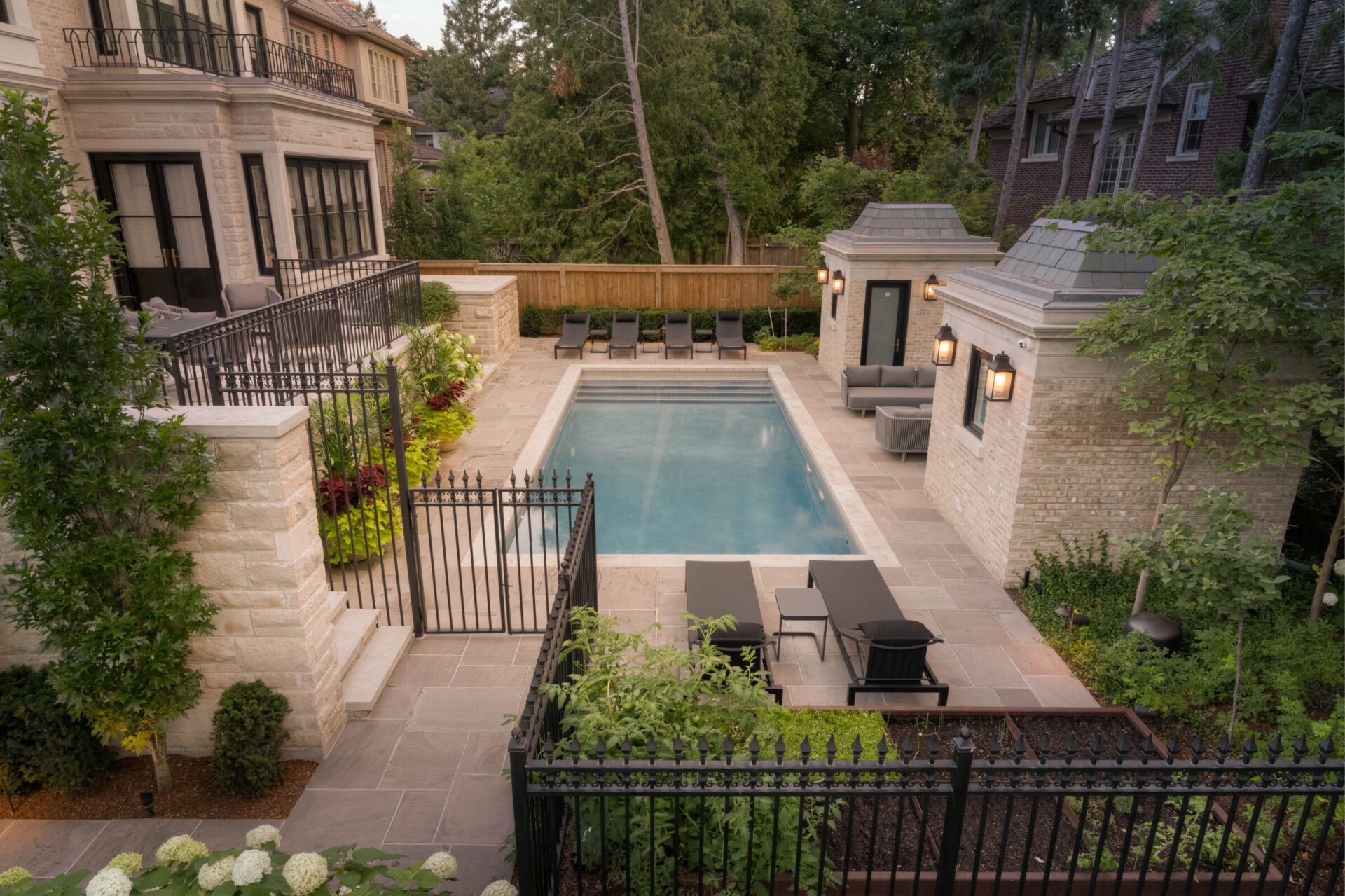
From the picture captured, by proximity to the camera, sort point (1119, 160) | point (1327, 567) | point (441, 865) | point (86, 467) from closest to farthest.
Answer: point (441, 865)
point (86, 467)
point (1327, 567)
point (1119, 160)

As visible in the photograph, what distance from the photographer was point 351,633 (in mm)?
6359

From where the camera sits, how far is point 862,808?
16.3ft

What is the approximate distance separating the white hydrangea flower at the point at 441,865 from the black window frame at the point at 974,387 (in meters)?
7.44

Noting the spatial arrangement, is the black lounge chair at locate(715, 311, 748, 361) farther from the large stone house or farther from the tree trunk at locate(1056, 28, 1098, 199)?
the large stone house

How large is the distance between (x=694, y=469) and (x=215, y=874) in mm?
10365

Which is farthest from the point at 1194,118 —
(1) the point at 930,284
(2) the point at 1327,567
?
(2) the point at 1327,567

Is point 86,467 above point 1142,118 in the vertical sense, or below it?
below

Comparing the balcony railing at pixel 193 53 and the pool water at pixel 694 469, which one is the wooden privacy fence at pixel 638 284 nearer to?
the pool water at pixel 694 469

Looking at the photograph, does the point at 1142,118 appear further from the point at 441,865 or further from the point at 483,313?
the point at 441,865

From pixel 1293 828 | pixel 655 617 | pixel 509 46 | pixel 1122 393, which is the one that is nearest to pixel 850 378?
pixel 1122 393

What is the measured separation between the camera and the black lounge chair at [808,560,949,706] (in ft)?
20.5

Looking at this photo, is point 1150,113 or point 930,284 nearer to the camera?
point 930,284

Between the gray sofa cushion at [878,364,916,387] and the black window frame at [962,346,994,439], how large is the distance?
4.75 metres

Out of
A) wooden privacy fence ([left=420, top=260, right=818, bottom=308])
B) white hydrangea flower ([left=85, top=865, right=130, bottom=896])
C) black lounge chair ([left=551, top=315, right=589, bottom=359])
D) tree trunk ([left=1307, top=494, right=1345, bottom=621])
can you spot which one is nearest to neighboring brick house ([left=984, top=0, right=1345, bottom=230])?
wooden privacy fence ([left=420, top=260, right=818, bottom=308])
